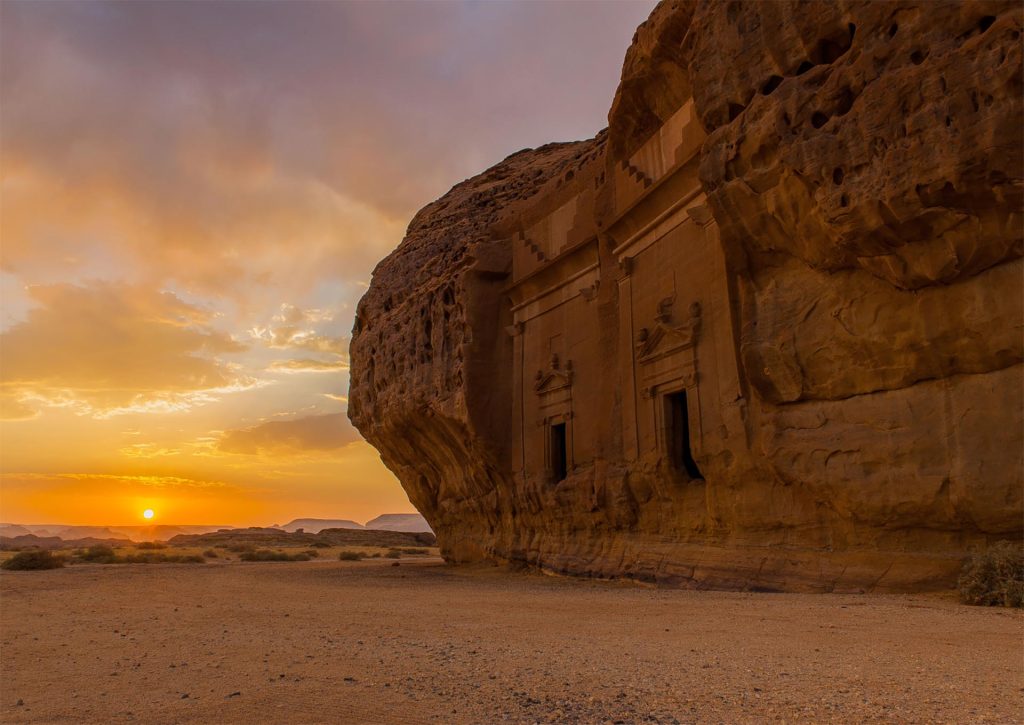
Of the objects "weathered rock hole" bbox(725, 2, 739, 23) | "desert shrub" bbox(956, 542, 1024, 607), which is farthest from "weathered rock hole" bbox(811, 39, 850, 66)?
A: "desert shrub" bbox(956, 542, 1024, 607)

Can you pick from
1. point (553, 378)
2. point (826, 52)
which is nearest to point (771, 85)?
point (826, 52)

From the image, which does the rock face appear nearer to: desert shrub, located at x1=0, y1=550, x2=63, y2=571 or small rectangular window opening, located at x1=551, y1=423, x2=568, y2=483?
small rectangular window opening, located at x1=551, y1=423, x2=568, y2=483

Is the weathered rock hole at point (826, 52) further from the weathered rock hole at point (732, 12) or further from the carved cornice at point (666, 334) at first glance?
the carved cornice at point (666, 334)

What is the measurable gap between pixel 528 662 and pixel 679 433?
8.60 meters

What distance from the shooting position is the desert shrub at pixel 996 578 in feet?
23.7

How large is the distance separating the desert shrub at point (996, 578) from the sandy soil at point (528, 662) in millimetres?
294

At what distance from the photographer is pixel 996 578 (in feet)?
24.6

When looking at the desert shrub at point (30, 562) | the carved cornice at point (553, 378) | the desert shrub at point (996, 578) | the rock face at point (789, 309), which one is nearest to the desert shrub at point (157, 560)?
the desert shrub at point (30, 562)

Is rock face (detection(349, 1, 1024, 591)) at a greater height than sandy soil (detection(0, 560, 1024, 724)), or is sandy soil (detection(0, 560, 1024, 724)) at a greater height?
rock face (detection(349, 1, 1024, 591))

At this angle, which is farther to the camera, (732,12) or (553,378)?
(553,378)

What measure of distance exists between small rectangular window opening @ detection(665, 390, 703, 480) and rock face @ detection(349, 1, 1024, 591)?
55 mm

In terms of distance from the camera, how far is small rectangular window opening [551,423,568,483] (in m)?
17.0

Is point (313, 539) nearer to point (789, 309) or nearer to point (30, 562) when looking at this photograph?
point (30, 562)

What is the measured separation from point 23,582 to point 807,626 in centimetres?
1638
